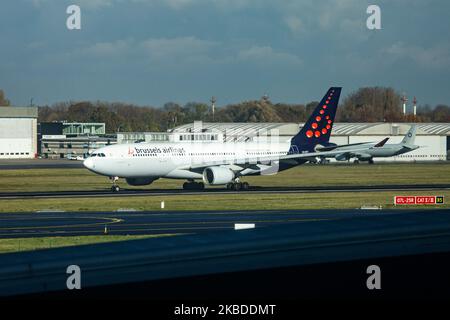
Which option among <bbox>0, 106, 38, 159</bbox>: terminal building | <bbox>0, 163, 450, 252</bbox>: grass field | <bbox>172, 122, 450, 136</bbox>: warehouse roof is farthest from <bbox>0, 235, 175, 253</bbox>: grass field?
<bbox>0, 106, 38, 159</bbox>: terminal building

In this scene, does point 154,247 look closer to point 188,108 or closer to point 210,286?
point 210,286

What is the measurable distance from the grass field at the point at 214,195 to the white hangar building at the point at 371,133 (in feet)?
104

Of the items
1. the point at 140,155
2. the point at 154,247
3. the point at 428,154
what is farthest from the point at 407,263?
the point at 428,154

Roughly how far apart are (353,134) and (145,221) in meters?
91.8

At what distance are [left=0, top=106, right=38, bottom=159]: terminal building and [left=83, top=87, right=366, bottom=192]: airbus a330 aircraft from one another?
8787cm

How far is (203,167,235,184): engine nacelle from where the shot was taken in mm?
64250

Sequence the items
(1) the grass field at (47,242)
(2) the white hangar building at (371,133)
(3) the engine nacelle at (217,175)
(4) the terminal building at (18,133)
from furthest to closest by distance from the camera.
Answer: (4) the terminal building at (18,133) → (2) the white hangar building at (371,133) → (3) the engine nacelle at (217,175) → (1) the grass field at (47,242)

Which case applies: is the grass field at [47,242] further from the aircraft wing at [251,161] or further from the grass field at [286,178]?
the grass field at [286,178]

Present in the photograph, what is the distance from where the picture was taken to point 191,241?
12914 mm

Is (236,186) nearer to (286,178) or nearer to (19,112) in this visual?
(286,178)

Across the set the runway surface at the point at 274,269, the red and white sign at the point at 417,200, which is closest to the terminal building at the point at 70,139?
the red and white sign at the point at 417,200

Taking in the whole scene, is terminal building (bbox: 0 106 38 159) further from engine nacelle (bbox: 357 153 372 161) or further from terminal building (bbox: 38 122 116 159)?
engine nacelle (bbox: 357 153 372 161)

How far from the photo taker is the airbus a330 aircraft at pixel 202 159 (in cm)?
6353

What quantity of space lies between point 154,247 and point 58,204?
137 ft
